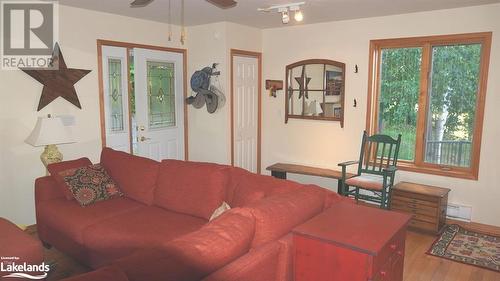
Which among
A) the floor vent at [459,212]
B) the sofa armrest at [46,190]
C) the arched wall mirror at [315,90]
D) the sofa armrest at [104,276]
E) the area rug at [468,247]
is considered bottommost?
the area rug at [468,247]

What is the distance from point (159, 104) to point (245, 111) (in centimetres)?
121

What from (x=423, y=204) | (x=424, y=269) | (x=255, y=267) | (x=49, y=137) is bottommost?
(x=424, y=269)

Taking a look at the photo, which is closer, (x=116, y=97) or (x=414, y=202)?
(x=414, y=202)

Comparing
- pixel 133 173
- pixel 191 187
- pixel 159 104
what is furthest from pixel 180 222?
pixel 159 104

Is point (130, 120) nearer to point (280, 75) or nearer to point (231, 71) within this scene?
point (231, 71)

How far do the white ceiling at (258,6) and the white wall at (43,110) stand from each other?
0.19 m

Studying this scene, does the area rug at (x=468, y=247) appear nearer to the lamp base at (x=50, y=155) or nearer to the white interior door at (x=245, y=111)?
the white interior door at (x=245, y=111)

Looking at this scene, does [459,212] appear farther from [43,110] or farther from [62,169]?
[43,110]

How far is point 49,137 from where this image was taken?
3.52 m

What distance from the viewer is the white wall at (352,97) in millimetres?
3871

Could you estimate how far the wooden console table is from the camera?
465 centimetres

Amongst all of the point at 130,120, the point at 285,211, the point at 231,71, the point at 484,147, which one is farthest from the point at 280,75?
the point at 285,211

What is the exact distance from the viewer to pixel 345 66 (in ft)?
15.4

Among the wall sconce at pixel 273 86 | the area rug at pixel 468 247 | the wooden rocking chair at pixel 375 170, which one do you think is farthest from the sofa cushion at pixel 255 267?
the wall sconce at pixel 273 86
